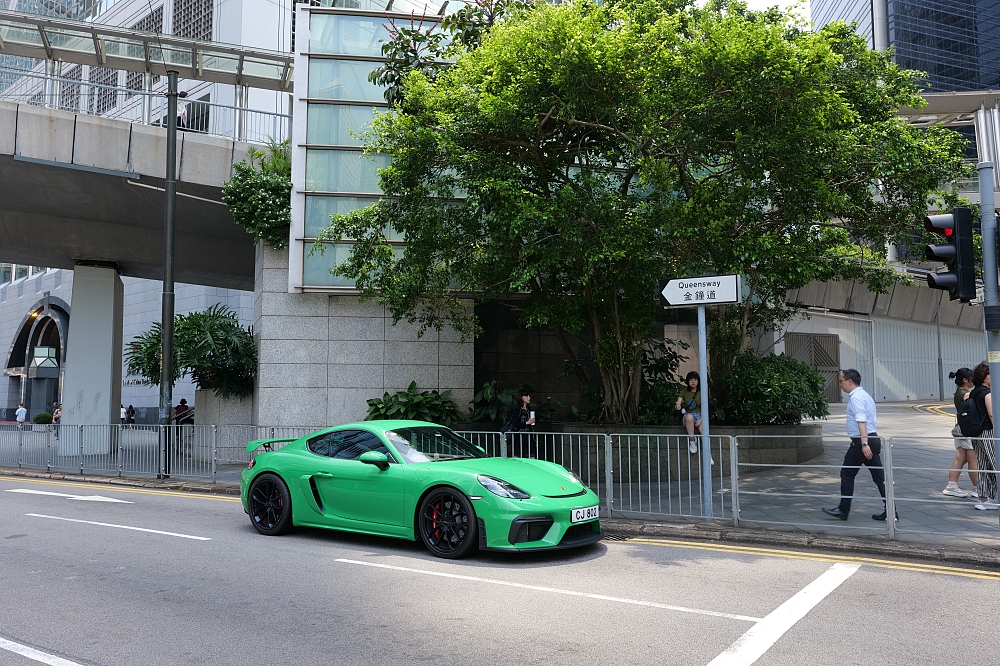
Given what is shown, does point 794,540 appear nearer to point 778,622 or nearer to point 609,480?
point 609,480

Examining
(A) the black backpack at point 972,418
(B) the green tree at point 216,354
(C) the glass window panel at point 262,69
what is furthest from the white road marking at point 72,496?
(C) the glass window panel at point 262,69

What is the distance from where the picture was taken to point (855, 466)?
9289mm

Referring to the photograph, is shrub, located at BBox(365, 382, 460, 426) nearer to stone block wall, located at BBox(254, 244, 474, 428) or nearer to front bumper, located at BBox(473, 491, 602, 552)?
→ stone block wall, located at BBox(254, 244, 474, 428)

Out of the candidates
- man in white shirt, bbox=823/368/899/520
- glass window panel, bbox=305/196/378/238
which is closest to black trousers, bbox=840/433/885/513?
man in white shirt, bbox=823/368/899/520

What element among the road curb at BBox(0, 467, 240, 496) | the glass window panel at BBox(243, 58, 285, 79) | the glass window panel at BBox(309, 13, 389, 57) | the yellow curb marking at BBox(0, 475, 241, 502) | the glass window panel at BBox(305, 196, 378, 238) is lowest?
the yellow curb marking at BBox(0, 475, 241, 502)

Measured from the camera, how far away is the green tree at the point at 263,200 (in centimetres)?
1809

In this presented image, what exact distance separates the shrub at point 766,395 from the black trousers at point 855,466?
5.32 m

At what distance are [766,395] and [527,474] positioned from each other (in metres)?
8.19

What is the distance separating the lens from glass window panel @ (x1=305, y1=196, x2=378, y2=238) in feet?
59.0

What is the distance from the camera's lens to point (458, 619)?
566 cm

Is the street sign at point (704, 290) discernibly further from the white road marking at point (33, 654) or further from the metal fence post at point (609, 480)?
the white road marking at point (33, 654)

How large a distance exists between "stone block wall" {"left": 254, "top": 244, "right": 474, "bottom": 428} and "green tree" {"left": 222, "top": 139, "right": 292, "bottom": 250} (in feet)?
2.72

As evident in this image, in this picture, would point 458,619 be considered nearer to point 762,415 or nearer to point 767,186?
point 767,186

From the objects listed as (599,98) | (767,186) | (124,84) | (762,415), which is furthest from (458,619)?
(124,84)
